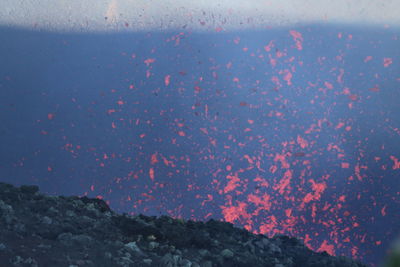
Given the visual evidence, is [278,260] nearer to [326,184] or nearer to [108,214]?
[108,214]

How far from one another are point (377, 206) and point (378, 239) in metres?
0.17

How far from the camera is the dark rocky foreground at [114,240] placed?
1.05 metres

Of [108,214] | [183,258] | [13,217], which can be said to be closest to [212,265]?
[183,258]

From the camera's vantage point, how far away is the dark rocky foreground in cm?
105

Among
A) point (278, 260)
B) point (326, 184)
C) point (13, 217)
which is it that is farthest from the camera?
point (326, 184)

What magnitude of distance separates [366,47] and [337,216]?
36.2 inches

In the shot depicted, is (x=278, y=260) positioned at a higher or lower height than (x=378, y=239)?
lower

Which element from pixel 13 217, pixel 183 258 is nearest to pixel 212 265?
pixel 183 258

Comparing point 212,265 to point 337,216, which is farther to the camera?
point 337,216

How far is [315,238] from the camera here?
227 cm

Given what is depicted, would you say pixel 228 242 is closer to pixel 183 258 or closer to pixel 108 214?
pixel 183 258

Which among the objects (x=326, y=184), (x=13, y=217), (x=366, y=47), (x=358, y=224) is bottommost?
(x=13, y=217)

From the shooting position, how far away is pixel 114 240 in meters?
1.24

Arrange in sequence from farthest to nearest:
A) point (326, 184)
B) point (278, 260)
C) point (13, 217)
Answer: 1. point (326, 184)
2. point (278, 260)
3. point (13, 217)
